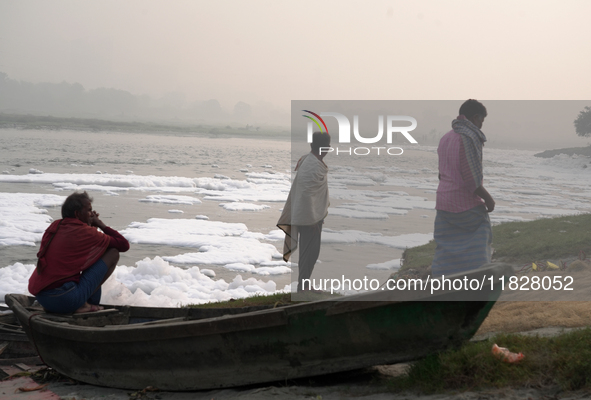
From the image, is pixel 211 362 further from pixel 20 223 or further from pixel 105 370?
pixel 20 223

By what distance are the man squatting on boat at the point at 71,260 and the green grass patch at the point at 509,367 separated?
277cm

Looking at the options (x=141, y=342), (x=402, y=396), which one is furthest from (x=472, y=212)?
(x=141, y=342)

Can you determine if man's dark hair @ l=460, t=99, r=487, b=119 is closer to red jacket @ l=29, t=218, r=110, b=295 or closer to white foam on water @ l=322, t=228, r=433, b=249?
red jacket @ l=29, t=218, r=110, b=295

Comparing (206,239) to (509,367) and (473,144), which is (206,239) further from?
(509,367)

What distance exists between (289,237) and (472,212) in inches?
83.9

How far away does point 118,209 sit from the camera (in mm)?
16234

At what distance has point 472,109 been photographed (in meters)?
4.25

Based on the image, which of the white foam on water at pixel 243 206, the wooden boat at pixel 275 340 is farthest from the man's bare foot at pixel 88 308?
the white foam on water at pixel 243 206

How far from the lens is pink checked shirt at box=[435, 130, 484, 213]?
4.19 meters

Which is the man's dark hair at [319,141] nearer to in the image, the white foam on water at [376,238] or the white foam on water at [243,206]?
the white foam on water at [376,238]

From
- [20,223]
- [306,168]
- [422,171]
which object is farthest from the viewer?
[422,171]

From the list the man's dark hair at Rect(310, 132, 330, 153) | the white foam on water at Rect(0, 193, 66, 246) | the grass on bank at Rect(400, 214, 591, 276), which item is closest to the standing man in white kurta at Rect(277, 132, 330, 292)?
the man's dark hair at Rect(310, 132, 330, 153)

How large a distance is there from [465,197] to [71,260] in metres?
3.31

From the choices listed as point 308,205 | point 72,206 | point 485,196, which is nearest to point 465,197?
point 485,196
